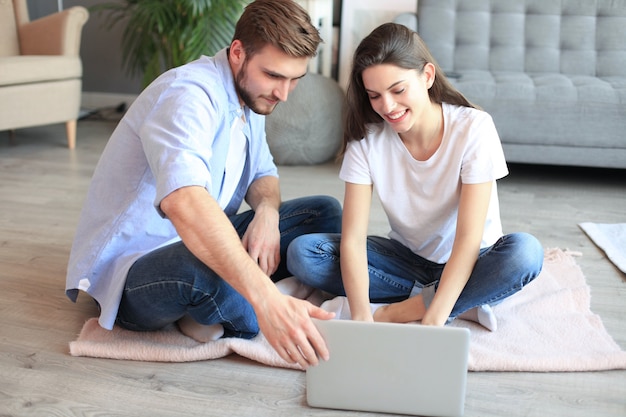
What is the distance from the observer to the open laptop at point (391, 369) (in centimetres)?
126

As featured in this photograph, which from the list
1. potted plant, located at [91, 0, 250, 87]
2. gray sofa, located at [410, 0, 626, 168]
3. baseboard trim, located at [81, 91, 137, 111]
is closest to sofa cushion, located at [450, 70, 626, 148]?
gray sofa, located at [410, 0, 626, 168]

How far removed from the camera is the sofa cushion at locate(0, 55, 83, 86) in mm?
3402

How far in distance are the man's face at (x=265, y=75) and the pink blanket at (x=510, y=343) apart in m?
0.50

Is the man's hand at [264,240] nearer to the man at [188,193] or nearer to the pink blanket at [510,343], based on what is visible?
the man at [188,193]

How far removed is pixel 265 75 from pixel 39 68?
228cm

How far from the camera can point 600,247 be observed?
7.63 ft

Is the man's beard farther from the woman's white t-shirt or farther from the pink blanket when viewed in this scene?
the pink blanket

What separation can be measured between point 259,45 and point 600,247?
1.32 metres

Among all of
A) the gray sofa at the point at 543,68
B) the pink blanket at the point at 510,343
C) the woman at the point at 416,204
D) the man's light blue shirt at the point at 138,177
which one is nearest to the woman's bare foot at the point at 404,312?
the woman at the point at 416,204

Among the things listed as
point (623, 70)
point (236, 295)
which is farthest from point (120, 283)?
point (623, 70)

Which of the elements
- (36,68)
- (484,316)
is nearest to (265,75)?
(484,316)

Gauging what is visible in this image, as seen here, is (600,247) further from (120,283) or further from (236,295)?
(120,283)

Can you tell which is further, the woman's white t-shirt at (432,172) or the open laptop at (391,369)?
the woman's white t-shirt at (432,172)

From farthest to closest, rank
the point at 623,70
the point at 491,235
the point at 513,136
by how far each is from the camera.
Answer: the point at 623,70 < the point at 513,136 < the point at 491,235
